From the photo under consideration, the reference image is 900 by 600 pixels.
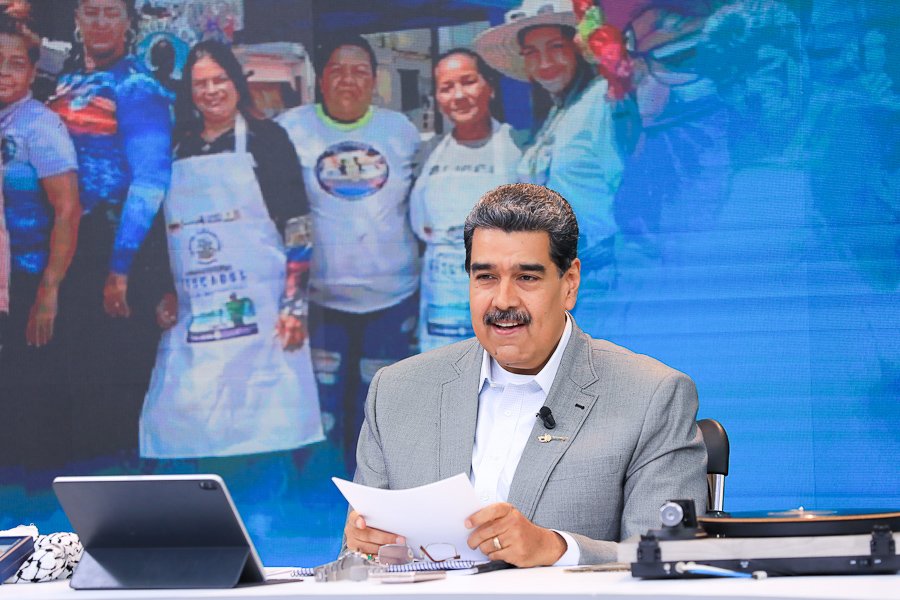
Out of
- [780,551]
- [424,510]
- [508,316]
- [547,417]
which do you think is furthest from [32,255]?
[780,551]

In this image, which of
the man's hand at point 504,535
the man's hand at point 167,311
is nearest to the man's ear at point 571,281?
the man's hand at point 504,535

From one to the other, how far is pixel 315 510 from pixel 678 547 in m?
2.95

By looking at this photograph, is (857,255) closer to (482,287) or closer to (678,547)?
(482,287)

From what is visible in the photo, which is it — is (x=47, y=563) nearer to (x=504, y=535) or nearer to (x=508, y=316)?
(x=504, y=535)

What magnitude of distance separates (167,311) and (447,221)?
48.9 inches

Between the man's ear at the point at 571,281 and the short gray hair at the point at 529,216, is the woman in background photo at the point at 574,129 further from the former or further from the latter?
the short gray hair at the point at 529,216

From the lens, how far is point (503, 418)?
2939 millimetres

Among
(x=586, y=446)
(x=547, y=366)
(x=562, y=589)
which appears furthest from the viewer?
(x=547, y=366)

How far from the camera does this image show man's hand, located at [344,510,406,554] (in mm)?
2318

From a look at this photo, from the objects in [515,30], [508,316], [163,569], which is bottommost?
[163,569]

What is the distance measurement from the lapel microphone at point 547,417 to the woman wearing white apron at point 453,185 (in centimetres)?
169

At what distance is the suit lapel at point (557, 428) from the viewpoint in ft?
8.95

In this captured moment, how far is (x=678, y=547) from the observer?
1805mm

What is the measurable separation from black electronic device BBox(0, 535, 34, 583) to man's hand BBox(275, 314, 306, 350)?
2.18 metres
